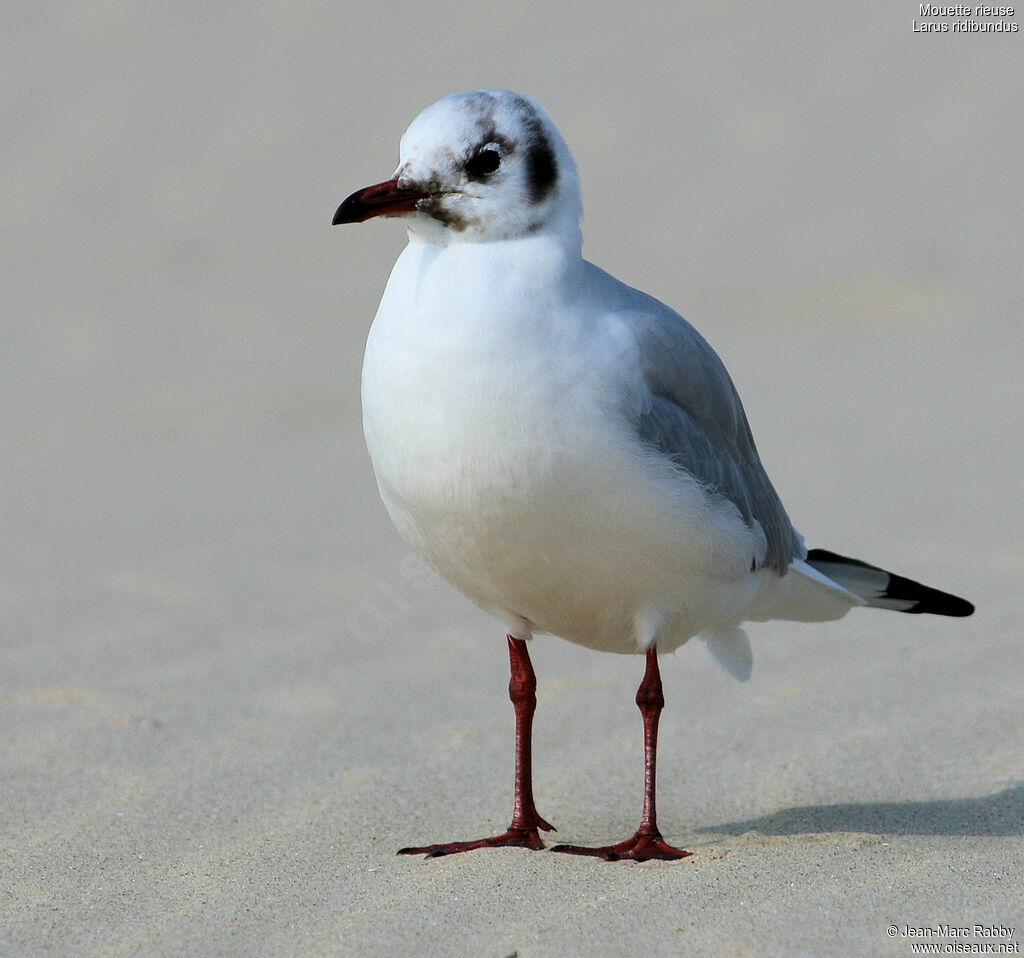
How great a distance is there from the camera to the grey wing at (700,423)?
3.51 meters

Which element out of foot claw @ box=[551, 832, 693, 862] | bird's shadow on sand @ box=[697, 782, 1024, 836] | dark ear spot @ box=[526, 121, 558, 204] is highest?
dark ear spot @ box=[526, 121, 558, 204]

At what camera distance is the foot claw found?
3523mm

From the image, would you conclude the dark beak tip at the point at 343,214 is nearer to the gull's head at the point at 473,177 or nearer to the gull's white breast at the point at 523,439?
the gull's head at the point at 473,177

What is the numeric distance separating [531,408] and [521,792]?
44.5 inches

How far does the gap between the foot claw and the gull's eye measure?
5.26 feet

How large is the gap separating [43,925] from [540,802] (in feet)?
4.90

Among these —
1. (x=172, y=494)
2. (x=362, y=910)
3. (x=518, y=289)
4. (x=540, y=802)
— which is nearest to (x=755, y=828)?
(x=540, y=802)

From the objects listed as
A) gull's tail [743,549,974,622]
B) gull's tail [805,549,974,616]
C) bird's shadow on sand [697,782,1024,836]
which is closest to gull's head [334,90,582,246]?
gull's tail [743,549,974,622]

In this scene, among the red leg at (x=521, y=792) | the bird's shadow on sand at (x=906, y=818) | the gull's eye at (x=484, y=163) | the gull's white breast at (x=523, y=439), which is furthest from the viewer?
the bird's shadow on sand at (x=906, y=818)

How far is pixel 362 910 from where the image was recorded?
319cm

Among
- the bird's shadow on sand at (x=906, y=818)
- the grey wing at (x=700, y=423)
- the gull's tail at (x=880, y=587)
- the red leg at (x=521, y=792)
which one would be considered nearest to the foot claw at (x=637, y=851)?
the red leg at (x=521, y=792)

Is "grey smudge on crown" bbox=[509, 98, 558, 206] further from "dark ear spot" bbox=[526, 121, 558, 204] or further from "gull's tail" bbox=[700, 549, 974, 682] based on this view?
"gull's tail" bbox=[700, 549, 974, 682]

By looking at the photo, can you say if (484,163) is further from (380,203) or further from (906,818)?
(906,818)

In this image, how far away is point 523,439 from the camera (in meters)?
3.25
